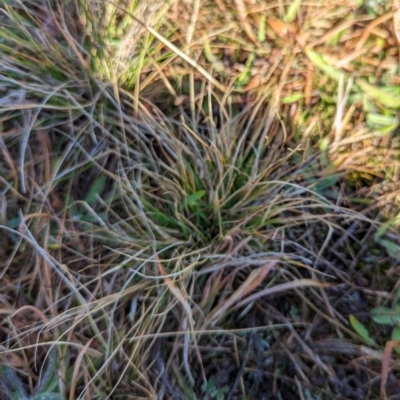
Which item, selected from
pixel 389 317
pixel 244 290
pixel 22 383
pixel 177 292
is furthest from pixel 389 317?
pixel 22 383

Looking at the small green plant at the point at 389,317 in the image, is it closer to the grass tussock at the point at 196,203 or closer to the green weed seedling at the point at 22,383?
the grass tussock at the point at 196,203

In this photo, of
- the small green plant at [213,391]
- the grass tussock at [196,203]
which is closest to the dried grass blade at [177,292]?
the grass tussock at [196,203]

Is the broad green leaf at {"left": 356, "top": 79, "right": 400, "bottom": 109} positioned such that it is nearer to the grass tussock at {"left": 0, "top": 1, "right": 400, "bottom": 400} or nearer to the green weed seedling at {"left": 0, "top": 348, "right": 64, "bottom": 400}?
the grass tussock at {"left": 0, "top": 1, "right": 400, "bottom": 400}

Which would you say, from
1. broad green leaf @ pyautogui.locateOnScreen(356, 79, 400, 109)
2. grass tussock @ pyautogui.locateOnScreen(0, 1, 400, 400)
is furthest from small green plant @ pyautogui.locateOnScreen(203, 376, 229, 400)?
broad green leaf @ pyautogui.locateOnScreen(356, 79, 400, 109)

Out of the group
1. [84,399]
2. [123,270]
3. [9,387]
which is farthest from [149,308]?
[9,387]

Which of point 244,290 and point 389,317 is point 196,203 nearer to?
point 244,290

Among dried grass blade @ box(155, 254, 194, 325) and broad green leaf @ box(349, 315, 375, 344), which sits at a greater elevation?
dried grass blade @ box(155, 254, 194, 325)

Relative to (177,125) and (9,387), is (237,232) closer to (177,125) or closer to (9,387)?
(177,125)
